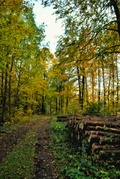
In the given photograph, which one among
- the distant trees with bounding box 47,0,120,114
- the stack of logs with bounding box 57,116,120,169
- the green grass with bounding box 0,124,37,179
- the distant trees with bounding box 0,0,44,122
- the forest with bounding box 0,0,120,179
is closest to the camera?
the green grass with bounding box 0,124,37,179

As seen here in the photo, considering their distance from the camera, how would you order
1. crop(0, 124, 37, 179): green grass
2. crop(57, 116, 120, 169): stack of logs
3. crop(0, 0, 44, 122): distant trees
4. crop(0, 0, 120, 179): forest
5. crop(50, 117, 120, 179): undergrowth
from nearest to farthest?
crop(50, 117, 120, 179): undergrowth → crop(0, 124, 37, 179): green grass → crop(0, 0, 120, 179): forest → crop(57, 116, 120, 169): stack of logs → crop(0, 0, 44, 122): distant trees

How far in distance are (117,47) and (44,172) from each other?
841 centimetres

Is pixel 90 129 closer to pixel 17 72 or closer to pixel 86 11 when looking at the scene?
pixel 86 11

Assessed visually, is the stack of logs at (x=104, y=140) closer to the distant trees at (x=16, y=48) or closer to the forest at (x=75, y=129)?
the forest at (x=75, y=129)

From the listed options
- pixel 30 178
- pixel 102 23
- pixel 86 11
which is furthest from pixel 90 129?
pixel 86 11

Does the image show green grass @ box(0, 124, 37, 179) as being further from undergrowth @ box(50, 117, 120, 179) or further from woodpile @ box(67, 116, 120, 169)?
woodpile @ box(67, 116, 120, 169)

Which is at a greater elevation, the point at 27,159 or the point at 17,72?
the point at 17,72

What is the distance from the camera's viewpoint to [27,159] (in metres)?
7.15

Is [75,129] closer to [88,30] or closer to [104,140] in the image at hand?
[104,140]

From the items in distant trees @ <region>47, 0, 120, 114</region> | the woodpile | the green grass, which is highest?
distant trees @ <region>47, 0, 120, 114</region>

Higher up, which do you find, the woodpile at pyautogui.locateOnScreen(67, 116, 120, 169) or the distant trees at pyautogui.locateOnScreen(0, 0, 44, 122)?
the distant trees at pyautogui.locateOnScreen(0, 0, 44, 122)

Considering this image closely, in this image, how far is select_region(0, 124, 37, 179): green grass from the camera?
5.80 m

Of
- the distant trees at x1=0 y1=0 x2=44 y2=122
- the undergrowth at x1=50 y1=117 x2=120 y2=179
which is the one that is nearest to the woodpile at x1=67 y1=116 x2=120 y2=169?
the undergrowth at x1=50 y1=117 x2=120 y2=179

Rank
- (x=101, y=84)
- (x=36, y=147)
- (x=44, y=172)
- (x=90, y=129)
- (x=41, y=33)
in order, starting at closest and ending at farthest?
(x=44, y=172), (x=90, y=129), (x=36, y=147), (x=41, y=33), (x=101, y=84)
